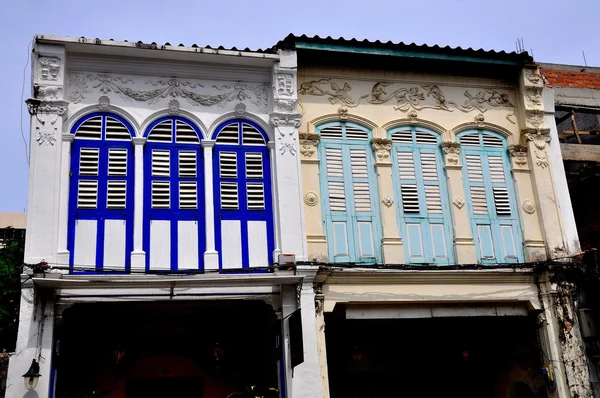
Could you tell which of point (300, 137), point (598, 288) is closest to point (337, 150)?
point (300, 137)

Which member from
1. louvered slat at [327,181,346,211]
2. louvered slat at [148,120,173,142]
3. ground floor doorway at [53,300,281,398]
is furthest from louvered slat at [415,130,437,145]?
louvered slat at [148,120,173,142]

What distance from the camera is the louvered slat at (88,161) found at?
35.1 feet

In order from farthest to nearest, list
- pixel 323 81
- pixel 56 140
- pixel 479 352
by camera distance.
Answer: pixel 479 352, pixel 323 81, pixel 56 140

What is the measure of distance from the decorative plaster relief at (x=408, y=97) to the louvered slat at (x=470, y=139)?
50 centimetres

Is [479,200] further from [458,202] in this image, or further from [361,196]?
[361,196]

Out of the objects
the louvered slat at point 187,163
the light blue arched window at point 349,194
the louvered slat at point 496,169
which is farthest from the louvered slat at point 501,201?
the louvered slat at point 187,163

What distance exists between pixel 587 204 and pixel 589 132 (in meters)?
1.63

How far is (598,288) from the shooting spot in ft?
39.1

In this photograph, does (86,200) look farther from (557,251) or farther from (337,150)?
(557,251)

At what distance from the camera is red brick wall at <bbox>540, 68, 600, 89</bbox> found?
14.4m

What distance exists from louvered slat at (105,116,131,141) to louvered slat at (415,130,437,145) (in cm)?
524

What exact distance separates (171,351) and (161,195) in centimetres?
334

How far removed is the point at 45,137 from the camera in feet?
34.3

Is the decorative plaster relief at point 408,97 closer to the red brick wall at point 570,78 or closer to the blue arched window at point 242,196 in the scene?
the blue arched window at point 242,196
